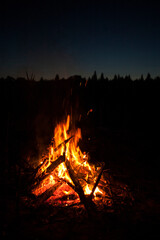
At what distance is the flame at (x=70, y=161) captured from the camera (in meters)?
3.84

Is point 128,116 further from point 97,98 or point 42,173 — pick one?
point 42,173

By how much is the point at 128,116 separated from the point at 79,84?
36.7 feet

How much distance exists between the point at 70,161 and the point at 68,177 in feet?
1.21

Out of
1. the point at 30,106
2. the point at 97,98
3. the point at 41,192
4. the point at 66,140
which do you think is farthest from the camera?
the point at 97,98

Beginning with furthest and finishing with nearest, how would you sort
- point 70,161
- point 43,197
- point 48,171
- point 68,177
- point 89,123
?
point 89,123
point 70,161
point 68,177
point 48,171
point 43,197

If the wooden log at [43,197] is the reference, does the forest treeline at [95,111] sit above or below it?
above

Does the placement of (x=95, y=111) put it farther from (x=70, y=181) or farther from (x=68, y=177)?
(x=70, y=181)

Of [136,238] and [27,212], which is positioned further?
[27,212]

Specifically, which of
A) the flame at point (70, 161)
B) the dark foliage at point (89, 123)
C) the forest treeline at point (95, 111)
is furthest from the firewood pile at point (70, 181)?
the forest treeline at point (95, 111)

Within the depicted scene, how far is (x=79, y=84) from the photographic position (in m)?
4.31

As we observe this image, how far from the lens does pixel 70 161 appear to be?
13.7 ft

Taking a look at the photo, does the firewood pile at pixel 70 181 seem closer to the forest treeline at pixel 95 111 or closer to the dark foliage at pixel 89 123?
the dark foliage at pixel 89 123

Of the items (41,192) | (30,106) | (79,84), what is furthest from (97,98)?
(41,192)

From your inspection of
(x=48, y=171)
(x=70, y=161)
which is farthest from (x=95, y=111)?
(x=48, y=171)
